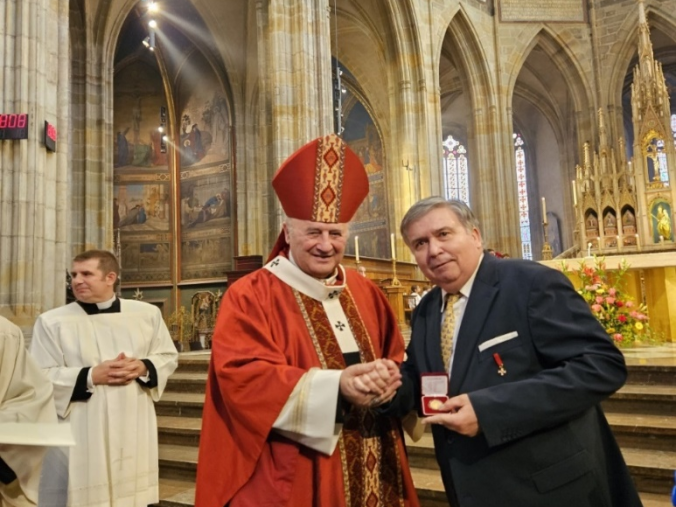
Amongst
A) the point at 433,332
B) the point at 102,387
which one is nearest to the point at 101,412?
the point at 102,387

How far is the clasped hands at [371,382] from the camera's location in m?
1.61

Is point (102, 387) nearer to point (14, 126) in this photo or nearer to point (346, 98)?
point (14, 126)

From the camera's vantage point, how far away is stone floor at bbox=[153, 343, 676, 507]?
10.0 ft

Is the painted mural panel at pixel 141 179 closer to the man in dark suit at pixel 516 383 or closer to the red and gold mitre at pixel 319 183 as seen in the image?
the red and gold mitre at pixel 319 183

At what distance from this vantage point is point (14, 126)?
5945mm

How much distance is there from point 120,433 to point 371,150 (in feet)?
56.0

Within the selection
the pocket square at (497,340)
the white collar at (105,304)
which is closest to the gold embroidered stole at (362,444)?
the pocket square at (497,340)

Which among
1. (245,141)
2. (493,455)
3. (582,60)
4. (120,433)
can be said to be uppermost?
(582,60)

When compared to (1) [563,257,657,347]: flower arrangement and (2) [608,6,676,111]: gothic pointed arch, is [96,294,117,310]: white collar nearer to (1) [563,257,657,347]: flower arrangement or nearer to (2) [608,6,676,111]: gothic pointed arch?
(1) [563,257,657,347]: flower arrangement

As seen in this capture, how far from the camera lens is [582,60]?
18516 millimetres

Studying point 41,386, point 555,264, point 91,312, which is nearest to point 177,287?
point 555,264

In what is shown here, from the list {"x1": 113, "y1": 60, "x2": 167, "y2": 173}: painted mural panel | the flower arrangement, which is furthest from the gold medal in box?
{"x1": 113, "y1": 60, "x2": 167, "y2": 173}: painted mural panel

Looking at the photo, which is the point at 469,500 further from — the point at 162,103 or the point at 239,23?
the point at 162,103

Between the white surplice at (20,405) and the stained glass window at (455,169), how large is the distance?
23461 millimetres
